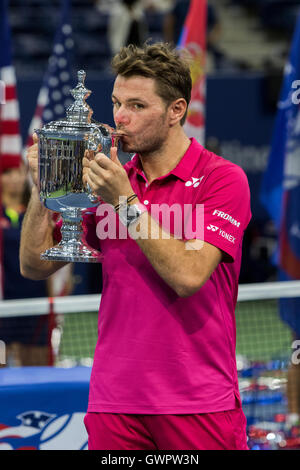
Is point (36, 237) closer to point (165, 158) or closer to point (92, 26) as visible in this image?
point (165, 158)

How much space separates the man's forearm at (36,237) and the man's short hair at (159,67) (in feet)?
1.59

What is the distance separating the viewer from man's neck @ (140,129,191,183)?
8.95ft

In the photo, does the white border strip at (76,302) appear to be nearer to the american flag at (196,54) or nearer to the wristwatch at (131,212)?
the wristwatch at (131,212)

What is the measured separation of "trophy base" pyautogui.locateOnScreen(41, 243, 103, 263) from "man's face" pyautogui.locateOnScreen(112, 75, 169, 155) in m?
0.32

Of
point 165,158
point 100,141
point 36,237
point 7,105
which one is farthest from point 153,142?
point 7,105

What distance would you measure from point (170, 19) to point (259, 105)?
1587 mm

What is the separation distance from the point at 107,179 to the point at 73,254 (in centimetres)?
33

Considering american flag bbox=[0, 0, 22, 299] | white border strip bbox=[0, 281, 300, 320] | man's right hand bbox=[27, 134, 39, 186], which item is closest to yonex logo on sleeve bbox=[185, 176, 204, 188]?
man's right hand bbox=[27, 134, 39, 186]

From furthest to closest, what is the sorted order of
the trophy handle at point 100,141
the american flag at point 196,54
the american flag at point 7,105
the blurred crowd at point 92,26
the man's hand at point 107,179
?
the blurred crowd at point 92,26 → the american flag at point 196,54 → the american flag at point 7,105 → the trophy handle at point 100,141 → the man's hand at point 107,179

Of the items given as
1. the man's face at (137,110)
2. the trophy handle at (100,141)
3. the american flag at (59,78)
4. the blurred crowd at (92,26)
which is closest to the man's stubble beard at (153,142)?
the man's face at (137,110)

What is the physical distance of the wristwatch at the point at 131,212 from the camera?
2439 mm

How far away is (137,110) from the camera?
2.61m

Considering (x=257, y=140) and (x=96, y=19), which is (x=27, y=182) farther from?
(x=96, y=19)

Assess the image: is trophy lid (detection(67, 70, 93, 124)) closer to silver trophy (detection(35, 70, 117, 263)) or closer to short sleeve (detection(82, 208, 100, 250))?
silver trophy (detection(35, 70, 117, 263))
